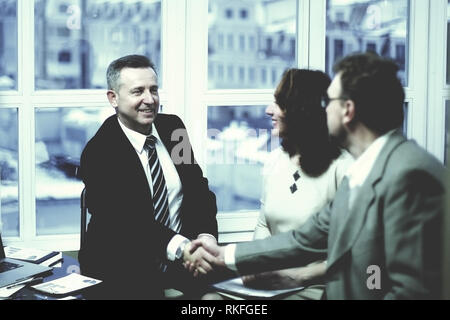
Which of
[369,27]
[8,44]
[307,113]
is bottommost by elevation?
[307,113]

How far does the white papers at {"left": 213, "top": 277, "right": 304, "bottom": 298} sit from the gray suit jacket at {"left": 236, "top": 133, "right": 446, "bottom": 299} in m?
0.38

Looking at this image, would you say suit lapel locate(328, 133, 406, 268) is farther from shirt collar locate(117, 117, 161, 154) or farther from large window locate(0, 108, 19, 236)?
large window locate(0, 108, 19, 236)

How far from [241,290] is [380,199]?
0.69 m

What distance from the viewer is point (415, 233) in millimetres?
1437

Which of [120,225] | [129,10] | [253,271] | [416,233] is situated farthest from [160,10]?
[416,233]

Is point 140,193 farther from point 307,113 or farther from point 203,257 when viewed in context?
point 307,113

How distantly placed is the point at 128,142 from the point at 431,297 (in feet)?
4.45

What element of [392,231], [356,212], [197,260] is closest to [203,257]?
[197,260]

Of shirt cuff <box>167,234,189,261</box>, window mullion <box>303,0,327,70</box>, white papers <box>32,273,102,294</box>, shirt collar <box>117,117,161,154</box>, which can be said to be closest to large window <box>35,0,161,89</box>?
shirt collar <box>117,117,161,154</box>

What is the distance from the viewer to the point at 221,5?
301cm

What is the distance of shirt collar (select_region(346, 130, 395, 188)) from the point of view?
155 centimetres

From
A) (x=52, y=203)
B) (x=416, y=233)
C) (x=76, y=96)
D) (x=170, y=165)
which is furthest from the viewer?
(x=52, y=203)

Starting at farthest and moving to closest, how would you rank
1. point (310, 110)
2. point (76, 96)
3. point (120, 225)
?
point (76, 96)
point (120, 225)
point (310, 110)

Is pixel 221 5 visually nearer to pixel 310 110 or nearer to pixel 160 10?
pixel 160 10
